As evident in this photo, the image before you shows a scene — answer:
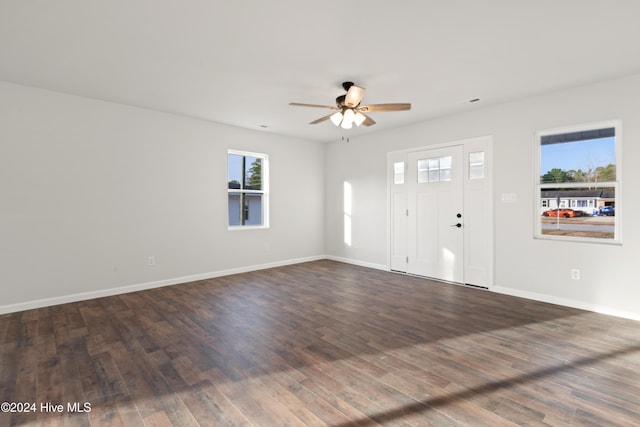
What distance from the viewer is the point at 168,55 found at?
2943mm

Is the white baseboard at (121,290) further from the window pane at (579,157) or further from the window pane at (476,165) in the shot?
the window pane at (579,157)

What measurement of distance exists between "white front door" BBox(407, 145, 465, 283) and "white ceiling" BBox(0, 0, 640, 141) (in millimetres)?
1143

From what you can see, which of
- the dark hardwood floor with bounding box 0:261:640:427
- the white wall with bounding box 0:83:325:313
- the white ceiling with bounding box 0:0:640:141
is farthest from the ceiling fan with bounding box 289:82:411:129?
the white wall with bounding box 0:83:325:313

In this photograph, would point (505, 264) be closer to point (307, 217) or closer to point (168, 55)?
point (307, 217)

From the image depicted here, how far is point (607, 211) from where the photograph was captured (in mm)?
3572

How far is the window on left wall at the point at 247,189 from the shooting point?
5.69 m

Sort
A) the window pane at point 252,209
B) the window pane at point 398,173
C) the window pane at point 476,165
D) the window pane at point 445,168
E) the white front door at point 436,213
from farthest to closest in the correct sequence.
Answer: the window pane at point 252,209
the window pane at point 398,173
the window pane at point 445,168
the white front door at point 436,213
the window pane at point 476,165

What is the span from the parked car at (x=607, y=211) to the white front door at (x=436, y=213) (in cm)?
162

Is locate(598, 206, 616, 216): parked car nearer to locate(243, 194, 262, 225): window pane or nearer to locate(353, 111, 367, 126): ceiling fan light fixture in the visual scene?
locate(353, 111, 367, 126): ceiling fan light fixture

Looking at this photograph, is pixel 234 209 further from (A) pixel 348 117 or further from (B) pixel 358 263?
(A) pixel 348 117

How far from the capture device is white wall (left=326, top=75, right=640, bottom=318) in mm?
3387

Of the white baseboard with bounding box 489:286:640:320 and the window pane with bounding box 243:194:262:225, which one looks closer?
the white baseboard with bounding box 489:286:640:320

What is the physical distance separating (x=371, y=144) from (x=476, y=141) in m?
2.02

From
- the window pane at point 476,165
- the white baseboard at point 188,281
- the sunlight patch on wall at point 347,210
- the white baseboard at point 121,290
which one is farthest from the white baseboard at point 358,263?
the window pane at point 476,165
